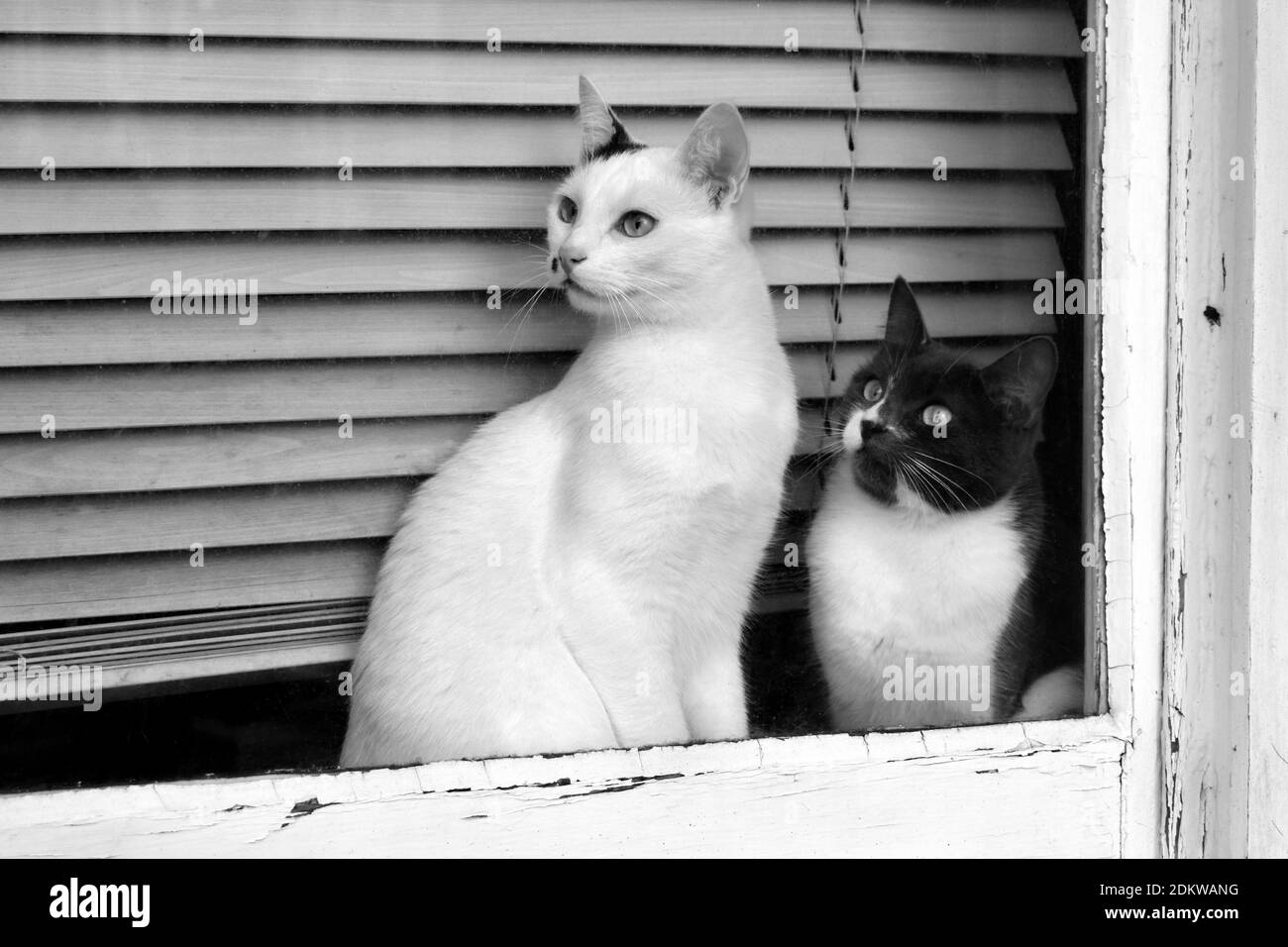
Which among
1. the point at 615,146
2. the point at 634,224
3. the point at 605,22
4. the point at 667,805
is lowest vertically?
the point at 667,805

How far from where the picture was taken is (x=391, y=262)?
4.60 ft

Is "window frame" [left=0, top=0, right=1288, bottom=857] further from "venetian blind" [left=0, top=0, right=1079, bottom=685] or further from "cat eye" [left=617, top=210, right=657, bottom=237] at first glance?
"cat eye" [left=617, top=210, right=657, bottom=237]

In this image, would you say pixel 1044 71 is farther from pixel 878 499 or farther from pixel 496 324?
pixel 496 324

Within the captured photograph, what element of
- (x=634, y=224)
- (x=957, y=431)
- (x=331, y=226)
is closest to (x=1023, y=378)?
(x=957, y=431)

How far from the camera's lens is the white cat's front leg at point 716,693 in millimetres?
1357

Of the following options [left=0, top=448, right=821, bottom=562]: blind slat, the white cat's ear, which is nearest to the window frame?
[left=0, top=448, right=821, bottom=562]: blind slat

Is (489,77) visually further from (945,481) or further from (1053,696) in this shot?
(1053,696)

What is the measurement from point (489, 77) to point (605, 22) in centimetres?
18

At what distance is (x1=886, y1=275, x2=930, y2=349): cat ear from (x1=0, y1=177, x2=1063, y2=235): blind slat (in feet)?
0.45

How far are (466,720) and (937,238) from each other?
0.95m

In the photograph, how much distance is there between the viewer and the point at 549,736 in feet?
4.24

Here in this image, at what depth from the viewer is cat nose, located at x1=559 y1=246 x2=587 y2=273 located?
1.30 meters

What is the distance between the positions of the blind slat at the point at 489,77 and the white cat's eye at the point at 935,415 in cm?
42
